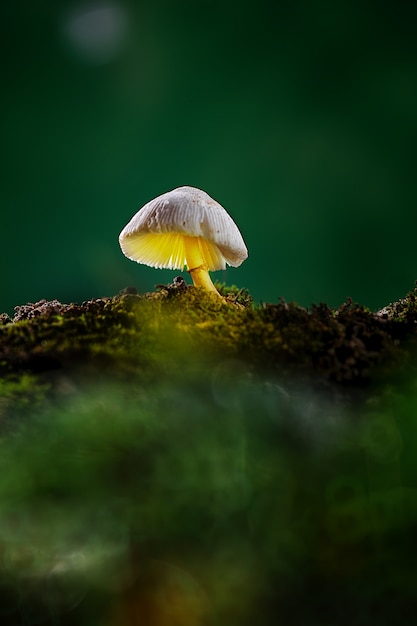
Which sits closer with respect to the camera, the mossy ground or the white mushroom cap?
the mossy ground

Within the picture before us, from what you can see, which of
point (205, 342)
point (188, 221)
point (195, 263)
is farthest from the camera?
point (195, 263)

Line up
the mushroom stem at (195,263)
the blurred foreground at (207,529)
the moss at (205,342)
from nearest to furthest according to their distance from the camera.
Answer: the blurred foreground at (207,529), the moss at (205,342), the mushroom stem at (195,263)

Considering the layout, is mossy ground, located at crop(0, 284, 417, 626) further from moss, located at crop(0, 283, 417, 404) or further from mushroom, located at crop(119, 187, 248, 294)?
mushroom, located at crop(119, 187, 248, 294)

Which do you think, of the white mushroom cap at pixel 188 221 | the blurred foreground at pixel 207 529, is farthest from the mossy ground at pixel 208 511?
the white mushroom cap at pixel 188 221

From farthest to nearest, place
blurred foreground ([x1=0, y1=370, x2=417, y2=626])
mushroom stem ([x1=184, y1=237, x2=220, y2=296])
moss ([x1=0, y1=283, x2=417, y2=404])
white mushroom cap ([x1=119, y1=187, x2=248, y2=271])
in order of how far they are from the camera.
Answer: mushroom stem ([x1=184, y1=237, x2=220, y2=296]) < white mushroom cap ([x1=119, y1=187, x2=248, y2=271]) < moss ([x1=0, y1=283, x2=417, y2=404]) < blurred foreground ([x1=0, y1=370, x2=417, y2=626])

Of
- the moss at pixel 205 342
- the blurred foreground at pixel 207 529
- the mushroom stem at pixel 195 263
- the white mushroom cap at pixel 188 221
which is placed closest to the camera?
the blurred foreground at pixel 207 529

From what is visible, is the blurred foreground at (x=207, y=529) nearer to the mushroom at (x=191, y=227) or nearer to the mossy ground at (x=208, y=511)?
the mossy ground at (x=208, y=511)

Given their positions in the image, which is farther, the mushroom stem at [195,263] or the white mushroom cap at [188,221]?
the mushroom stem at [195,263]

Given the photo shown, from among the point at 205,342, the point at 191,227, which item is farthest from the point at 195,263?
the point at 205,342

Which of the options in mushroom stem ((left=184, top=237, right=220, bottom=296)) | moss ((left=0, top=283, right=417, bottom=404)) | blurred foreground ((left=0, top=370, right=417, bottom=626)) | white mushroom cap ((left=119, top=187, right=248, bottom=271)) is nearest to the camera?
blurred foreground ((left=0, top=370, right=417, bottom=626))

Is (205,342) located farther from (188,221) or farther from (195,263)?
(195,263)

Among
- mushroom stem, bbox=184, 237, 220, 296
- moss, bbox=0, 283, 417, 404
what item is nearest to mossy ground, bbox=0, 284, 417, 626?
moss, bbox=0, 283, 417, 404

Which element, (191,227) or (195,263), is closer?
(191,227)
